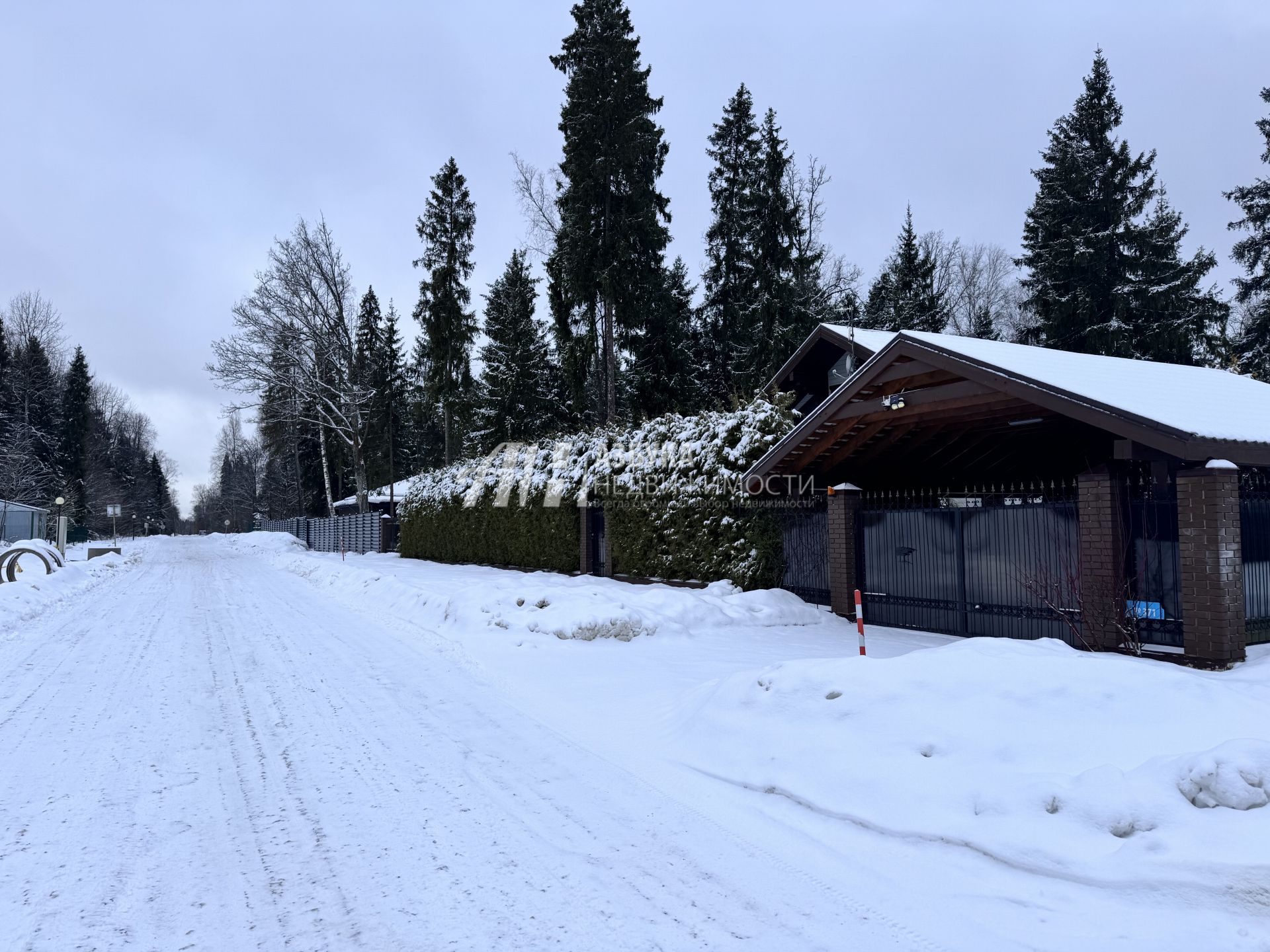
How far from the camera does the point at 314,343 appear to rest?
117 feet

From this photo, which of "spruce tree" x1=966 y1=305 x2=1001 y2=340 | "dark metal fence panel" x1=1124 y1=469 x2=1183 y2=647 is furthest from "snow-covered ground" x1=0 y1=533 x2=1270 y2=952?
→ "spruce tree" x1=966 y1=305 x2=1001 y2=340

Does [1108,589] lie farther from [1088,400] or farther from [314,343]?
[314,343]

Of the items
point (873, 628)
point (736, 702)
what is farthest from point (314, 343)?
point (736, 702)

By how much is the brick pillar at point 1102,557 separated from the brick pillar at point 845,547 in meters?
3.91

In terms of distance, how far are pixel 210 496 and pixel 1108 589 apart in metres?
138

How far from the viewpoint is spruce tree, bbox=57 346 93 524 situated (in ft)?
192

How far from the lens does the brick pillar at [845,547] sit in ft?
41.6

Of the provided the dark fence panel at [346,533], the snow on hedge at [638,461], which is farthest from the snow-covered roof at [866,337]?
the dark fence panel at [346,533]

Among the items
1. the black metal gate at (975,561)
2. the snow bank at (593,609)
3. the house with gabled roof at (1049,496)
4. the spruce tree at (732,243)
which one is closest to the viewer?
the house with gabled roof at (1049,496)

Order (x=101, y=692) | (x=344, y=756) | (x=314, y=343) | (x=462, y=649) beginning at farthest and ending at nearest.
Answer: (x=314, y=343), (x=462, y=649), (x=101, y=692), (x=344, y=756)

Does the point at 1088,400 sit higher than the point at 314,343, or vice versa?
the point at 314,343

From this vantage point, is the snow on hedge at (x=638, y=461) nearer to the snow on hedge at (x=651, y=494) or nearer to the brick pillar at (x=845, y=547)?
the snow on hedge at (x=651, y=494)

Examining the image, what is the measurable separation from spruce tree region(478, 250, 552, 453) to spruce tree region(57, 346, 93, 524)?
130ft

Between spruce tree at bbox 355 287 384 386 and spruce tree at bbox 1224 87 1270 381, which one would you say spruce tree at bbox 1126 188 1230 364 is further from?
spruce tree at bbox 355 287 384 386
